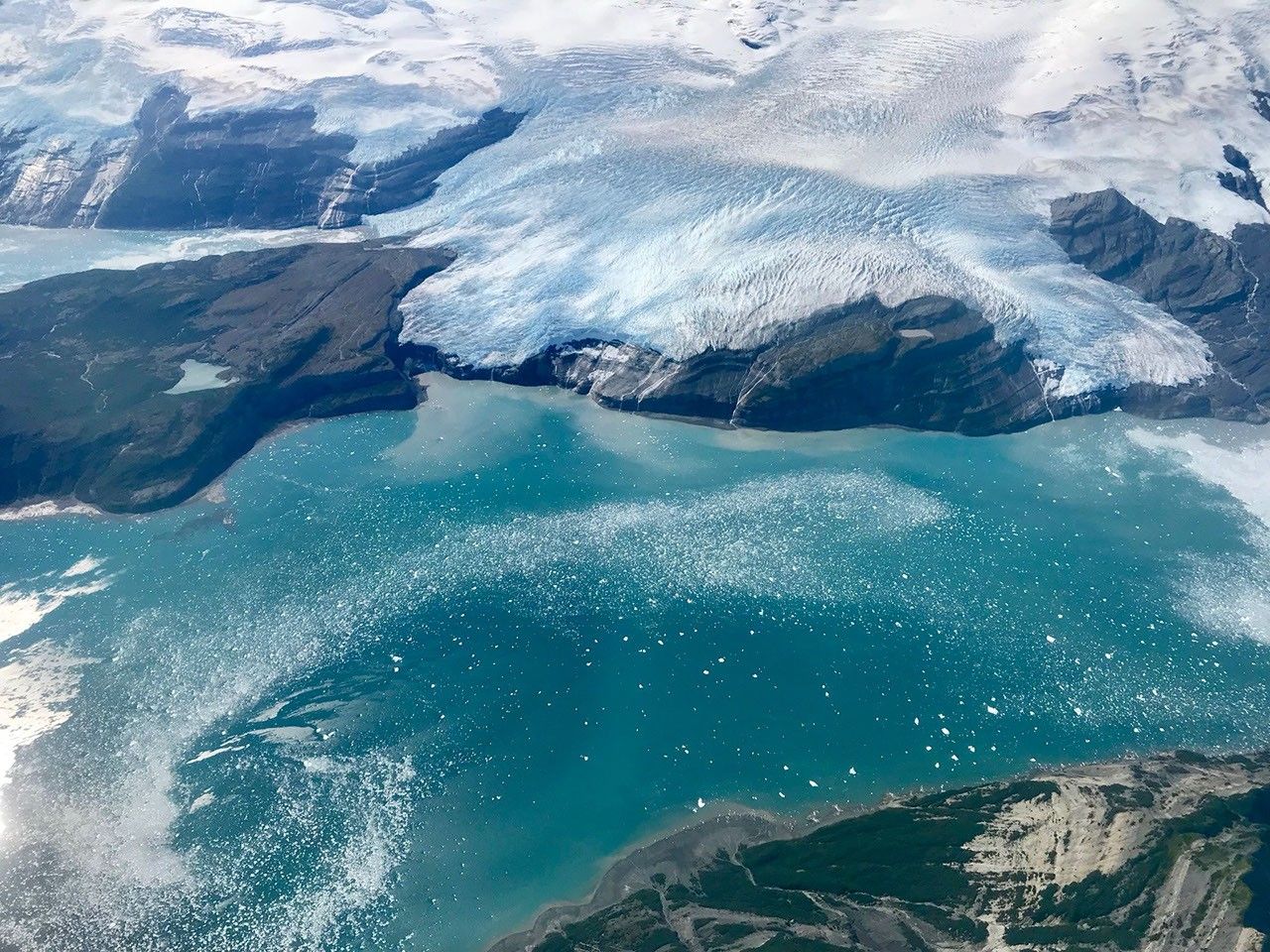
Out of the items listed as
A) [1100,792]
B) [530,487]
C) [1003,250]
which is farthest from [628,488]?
[1003,250]

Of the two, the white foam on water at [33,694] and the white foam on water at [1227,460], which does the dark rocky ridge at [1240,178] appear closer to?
the white foam on water at [1227,460]

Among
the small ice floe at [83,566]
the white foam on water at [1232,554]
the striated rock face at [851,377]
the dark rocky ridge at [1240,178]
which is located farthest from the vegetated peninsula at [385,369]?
the dark rocky ridge at [1240,178]

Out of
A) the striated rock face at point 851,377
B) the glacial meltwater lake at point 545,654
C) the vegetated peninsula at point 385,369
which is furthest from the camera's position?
the striated rock face at point 851,377

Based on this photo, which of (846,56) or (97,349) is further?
(846,56)

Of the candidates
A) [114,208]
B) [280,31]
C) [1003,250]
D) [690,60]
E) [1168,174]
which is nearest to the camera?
[1003,250]

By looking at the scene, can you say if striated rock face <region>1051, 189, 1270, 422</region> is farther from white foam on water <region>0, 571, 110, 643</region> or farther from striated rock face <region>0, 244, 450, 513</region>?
white foam on water <region>0, 571, 110, 643</region>

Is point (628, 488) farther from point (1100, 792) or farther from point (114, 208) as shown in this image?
point (114, 208)
